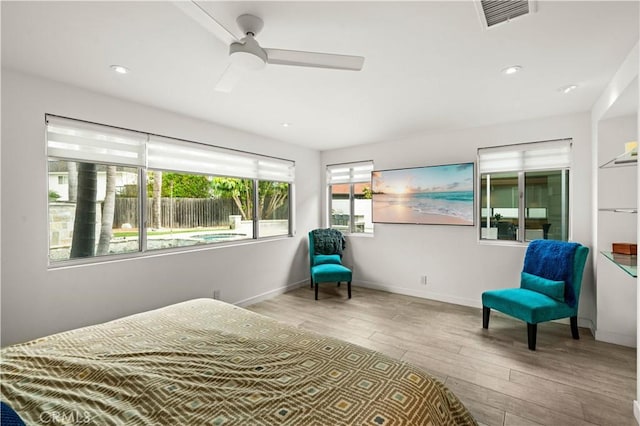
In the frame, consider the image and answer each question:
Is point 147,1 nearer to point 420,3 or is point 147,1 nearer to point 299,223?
point 420,3

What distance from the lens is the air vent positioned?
156 cm

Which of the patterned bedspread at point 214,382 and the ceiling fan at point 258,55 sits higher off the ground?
the ceiling fan at point 258,55

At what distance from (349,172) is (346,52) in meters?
3.24

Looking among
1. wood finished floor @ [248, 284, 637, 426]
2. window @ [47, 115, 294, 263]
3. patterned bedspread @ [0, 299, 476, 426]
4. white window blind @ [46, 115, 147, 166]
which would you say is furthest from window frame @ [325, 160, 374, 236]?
patterned bedspread @ [0, 299, 476, 426]

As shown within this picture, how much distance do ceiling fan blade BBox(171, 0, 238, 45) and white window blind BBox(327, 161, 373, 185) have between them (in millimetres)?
3650

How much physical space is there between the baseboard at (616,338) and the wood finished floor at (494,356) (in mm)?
85

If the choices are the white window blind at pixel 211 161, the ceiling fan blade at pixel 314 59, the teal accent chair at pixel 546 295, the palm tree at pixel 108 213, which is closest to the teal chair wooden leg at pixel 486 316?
the teal accent chair at pixel 546 295

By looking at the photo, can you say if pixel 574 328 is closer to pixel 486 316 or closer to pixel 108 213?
pixel 486 316

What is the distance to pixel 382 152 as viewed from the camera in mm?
4816

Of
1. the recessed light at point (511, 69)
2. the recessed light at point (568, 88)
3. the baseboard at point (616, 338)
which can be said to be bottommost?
the baseboard at point (616, 338)

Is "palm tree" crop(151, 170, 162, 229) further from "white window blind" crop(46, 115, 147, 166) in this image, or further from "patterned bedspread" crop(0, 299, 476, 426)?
"patterned bedspread" crop(0, 299, 476, 426)

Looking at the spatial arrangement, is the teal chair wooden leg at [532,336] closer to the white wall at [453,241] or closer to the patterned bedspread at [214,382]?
the white wall at [453,241]

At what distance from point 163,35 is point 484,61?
2.27 m

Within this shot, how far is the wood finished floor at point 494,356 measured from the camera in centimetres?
200
